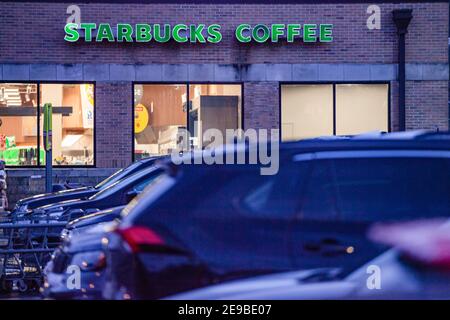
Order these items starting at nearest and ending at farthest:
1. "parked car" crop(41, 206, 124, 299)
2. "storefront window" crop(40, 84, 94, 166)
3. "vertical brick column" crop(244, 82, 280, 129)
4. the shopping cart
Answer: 1. "parked car" crop(41, 206, 124, 299)
2. the shopping cart
3. "storefront window" crop(40, 84, 94, 166)
4. "vertical brick column" crop(244, 82, 280, 129)

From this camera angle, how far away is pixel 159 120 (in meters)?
21.3

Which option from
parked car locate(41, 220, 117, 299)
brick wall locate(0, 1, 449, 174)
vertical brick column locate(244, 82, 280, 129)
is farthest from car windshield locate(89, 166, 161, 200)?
vertical brick column locate(244, 82, 280, 129)

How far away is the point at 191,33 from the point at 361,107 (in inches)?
194

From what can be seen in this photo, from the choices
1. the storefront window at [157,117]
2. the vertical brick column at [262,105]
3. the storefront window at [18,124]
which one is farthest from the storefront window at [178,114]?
the storefront window at [18,124]

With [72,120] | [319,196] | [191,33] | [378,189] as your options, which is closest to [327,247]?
[319,196]

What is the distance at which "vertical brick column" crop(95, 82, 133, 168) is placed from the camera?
21047 mm

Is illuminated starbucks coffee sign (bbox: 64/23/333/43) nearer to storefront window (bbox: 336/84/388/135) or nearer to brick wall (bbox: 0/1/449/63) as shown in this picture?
brick wall (bbox: 0/1/449/63)

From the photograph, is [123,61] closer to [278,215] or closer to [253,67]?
[253,67]

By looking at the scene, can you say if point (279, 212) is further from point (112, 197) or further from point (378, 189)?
point (112, 197)

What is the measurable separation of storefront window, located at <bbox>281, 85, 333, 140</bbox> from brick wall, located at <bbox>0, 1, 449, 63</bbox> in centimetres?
79

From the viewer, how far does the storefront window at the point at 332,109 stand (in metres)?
21.5

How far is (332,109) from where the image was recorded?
21594 millimetres
